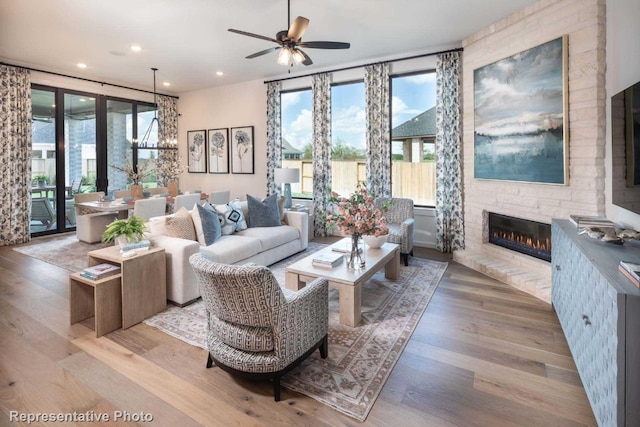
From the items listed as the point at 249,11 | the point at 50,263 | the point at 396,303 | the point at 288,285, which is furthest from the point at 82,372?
the point at 249,11

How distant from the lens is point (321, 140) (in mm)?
6594

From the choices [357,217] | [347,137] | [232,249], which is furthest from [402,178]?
[232,249]

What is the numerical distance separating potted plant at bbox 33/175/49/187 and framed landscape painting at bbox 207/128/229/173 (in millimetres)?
3183

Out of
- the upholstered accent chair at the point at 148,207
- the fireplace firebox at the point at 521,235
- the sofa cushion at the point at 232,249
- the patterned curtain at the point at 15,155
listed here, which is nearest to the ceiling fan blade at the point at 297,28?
the sofa cushion at the point at 232,249

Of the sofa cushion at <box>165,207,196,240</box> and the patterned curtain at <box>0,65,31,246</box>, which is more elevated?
the patterned curtain at <box>0,65,31,246</box>

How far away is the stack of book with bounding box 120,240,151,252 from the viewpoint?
3.11 metres

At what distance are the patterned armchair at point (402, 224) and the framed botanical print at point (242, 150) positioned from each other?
3.46 meters

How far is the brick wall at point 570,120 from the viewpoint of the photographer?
3410 mm

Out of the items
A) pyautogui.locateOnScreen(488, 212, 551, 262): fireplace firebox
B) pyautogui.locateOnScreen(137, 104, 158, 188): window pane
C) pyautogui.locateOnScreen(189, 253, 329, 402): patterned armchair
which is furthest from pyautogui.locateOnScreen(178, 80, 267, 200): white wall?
pyautogui.locateOnScreen(189, 253, 329, 402): patterned armchair

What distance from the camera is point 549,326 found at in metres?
3.01

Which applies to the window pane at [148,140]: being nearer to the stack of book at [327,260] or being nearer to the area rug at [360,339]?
the area rug at [360,339]

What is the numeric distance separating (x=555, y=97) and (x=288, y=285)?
3.51 metres

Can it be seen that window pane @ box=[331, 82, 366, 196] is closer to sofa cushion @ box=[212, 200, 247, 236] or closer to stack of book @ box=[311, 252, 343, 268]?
sofa cushion @ box=[212, 200, 247, 236]

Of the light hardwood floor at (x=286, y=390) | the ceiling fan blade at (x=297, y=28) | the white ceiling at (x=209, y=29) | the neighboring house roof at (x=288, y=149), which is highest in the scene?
the white ceiling at (x=209, y=29)
